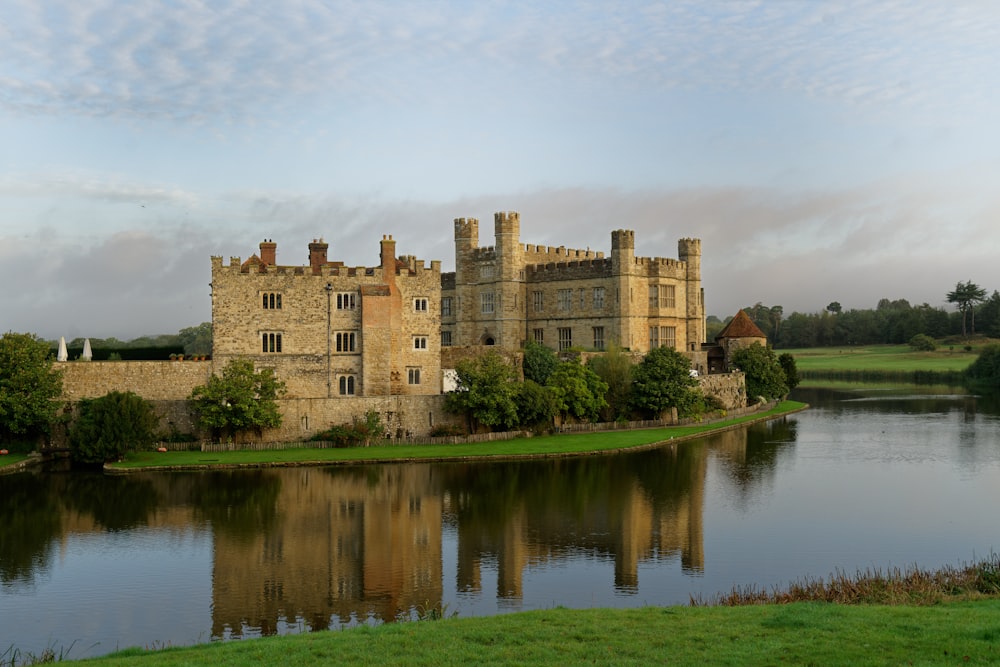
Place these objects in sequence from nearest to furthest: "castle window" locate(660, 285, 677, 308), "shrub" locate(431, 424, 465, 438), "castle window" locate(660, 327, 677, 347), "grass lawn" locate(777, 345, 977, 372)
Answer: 1. "shrub" locate(431, 424, 465, 438)
2. "castle window" locate(660, 285, 677, 308)
3. "castle window" locate(660, 327, 677, 347)
4. "grass lawn" locate(777, 345, 977, 372)

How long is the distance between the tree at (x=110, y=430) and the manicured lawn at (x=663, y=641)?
84.8ft

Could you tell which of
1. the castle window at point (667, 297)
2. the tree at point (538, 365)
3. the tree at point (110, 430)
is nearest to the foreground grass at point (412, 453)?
the tree at point (110, 430)

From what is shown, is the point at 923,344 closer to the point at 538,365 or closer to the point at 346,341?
the point at 538,365

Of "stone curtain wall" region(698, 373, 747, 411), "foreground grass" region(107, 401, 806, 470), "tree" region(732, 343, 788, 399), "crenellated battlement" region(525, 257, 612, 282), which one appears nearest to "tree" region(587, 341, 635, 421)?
"foreground grass" region(107, 401, 806, 470)

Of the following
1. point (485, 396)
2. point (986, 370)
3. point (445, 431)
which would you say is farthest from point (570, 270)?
point (986, 370)

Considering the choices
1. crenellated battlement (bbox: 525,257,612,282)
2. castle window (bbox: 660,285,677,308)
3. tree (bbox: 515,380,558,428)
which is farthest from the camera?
castle window (bbox: 660,285,677,308)

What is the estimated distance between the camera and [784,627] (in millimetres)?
16375

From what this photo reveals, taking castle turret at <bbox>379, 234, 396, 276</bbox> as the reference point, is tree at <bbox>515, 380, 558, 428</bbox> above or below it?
below

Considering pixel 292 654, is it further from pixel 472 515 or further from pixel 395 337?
pixel 395 337

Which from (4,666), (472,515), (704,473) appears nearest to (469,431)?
(704,473)

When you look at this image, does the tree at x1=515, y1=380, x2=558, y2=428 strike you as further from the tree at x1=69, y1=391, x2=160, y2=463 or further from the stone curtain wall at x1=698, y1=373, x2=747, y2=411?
the tree at x1=69, y1=391, x2=160, y2=463

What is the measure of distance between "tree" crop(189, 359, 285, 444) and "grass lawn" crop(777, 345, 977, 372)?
92401 mm

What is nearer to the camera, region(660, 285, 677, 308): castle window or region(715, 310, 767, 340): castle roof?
region(660, 285, 677, 308): castle window

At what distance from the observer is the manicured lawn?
14.6 m
